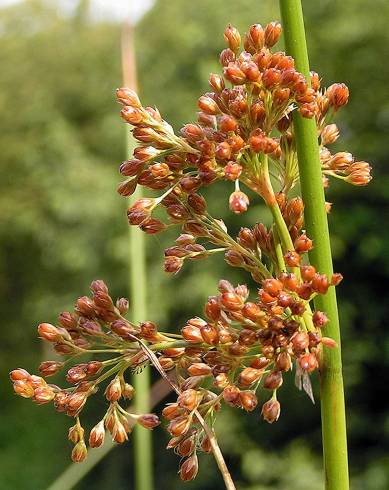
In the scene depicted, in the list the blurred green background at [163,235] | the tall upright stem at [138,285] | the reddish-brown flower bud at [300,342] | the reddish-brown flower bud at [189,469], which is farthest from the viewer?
the blurred green background at [163,235]

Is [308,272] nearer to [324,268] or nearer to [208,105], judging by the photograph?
[324,268]

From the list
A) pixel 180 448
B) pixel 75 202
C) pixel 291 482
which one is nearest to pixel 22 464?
pixel 75 202

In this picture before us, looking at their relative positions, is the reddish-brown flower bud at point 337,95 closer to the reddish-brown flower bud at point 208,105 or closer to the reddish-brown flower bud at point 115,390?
the reddish-brown flower bud at point 208,105

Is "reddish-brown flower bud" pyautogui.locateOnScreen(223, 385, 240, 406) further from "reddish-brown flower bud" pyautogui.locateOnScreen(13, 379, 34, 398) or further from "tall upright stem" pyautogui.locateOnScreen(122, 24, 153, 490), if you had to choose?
"tall upright stem" pyautogui.locateOnScreen(122, 24, 153, 490)

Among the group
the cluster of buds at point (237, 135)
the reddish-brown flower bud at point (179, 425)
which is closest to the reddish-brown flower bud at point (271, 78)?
the cluster of buds at point (237, 135)

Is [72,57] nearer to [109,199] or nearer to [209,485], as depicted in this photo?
[109,199]
